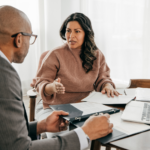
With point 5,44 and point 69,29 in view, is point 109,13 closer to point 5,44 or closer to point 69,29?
point 69,29

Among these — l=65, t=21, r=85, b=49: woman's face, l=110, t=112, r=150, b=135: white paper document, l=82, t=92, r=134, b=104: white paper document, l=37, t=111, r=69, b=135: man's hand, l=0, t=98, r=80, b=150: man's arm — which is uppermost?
l=65, t=21, r=85, b=49: woman's face

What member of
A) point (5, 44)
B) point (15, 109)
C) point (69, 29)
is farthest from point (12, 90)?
point (69, 29)

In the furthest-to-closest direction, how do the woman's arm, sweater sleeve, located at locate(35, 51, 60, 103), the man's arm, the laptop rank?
the woman's arm < sweater sleeve, located at locate(35, 51, 60, 103) < the laptop < the man's arm

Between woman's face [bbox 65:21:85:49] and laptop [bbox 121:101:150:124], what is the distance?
0.74m

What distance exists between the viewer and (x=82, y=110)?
33.7 inches

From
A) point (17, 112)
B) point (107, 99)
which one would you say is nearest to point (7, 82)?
point (17, 112)

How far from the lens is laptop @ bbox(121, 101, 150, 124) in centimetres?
76

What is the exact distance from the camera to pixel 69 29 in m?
1.51

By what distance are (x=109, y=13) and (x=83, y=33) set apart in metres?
1.56

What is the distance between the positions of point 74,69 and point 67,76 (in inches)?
3.7

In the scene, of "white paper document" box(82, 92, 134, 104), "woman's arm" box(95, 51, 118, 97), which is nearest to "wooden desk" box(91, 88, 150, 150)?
"white paper document" box(82, 92, 134, 104)

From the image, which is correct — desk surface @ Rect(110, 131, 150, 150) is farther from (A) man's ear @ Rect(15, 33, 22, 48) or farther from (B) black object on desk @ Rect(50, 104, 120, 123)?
(A) man's ear @ Rect(15, 33, 22, 48)

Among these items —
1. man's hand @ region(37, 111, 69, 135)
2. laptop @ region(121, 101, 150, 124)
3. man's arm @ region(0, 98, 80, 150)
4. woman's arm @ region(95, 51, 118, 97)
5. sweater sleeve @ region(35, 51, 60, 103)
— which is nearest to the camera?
man's arm @ region(0, 98, 80, 150)

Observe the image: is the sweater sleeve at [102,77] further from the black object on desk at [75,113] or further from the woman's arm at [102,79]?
the black object on desk at [75,113]
